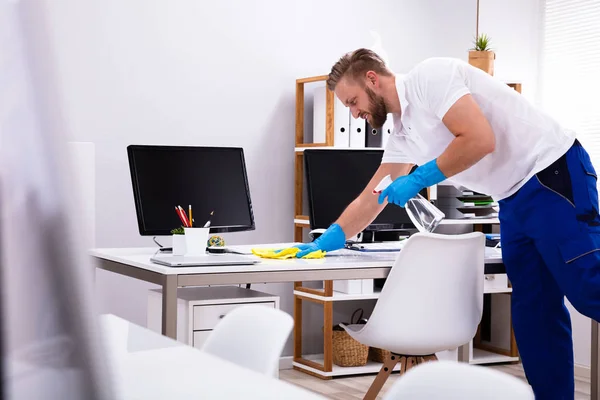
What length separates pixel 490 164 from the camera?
2.32m

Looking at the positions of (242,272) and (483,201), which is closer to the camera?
(242,272)

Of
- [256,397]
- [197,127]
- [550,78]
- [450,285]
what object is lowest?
[450,285]

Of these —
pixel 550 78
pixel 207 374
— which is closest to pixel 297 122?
pixel 550 78

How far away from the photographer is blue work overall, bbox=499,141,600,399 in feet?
6.98

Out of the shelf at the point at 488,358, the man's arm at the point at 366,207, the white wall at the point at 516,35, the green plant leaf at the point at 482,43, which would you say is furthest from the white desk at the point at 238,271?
the white wall at the point at 516,35

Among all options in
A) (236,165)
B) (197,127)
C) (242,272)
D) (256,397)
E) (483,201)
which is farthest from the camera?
(483,201)

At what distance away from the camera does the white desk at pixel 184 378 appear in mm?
532

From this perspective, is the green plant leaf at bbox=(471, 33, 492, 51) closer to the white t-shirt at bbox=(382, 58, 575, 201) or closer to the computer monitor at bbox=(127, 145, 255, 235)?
the white t-shirt at bbox=(382, 58, 575, 201)

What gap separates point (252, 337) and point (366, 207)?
4.45 ft

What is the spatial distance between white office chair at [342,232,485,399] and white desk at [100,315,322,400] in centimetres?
165

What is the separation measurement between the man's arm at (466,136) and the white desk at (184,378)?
1.59m

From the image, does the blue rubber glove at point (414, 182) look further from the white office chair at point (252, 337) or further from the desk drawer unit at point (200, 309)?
the white office chair at point (252, 337)

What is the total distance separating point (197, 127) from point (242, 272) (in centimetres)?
173

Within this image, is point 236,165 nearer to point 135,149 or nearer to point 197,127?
point 135,149
